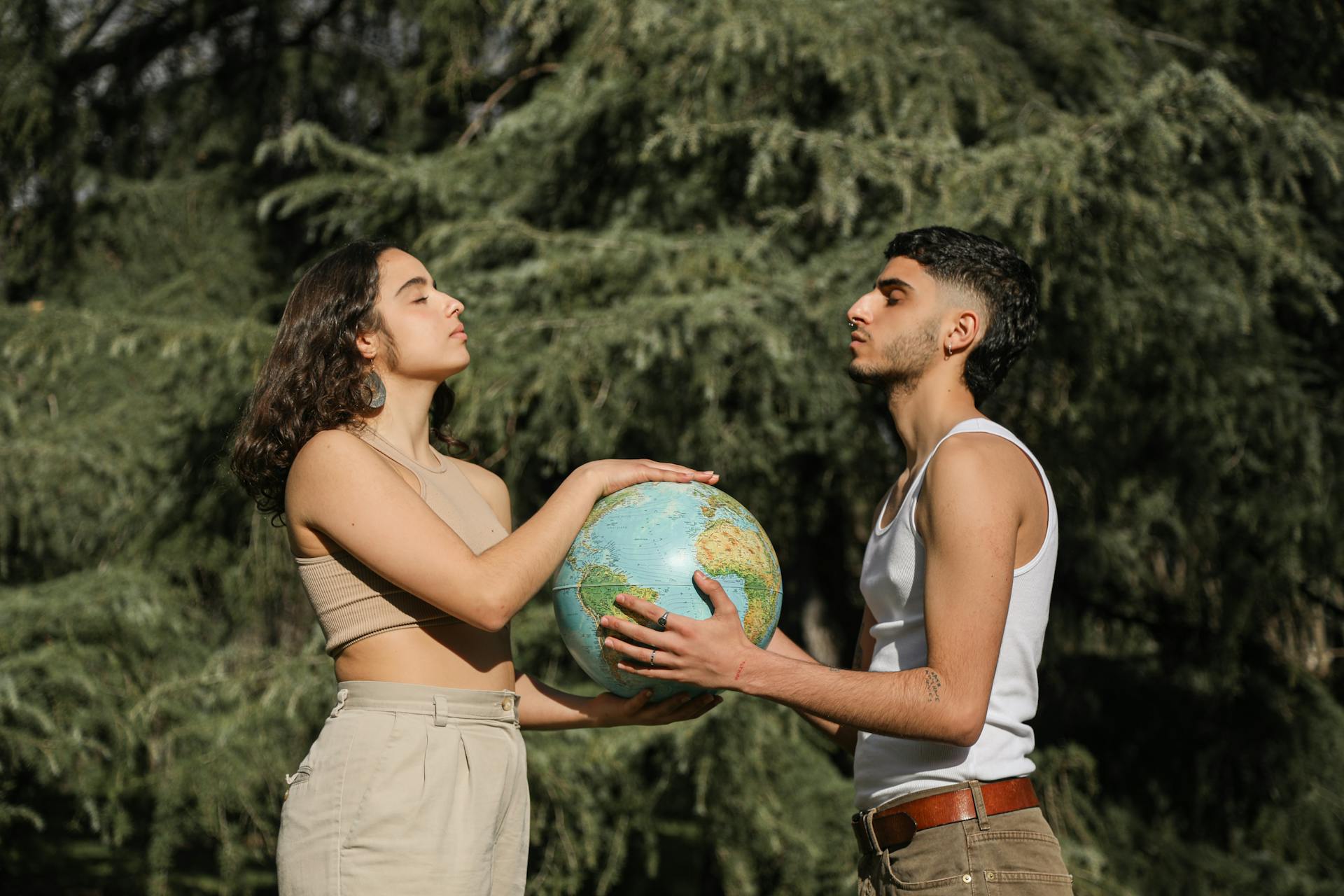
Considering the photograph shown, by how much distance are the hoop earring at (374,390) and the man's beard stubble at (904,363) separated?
0.98m

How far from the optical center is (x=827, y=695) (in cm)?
215

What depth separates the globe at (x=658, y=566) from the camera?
2.32 meters

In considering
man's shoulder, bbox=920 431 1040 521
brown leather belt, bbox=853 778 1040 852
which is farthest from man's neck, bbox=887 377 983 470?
Answer: brown leather belt, bbox=853 778 1040 852

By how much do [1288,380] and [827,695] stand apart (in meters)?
4.11

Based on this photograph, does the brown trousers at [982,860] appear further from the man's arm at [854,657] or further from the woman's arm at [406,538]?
the woman's arm at [406,538]

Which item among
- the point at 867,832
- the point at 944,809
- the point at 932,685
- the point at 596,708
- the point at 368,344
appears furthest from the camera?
the point at 596,708

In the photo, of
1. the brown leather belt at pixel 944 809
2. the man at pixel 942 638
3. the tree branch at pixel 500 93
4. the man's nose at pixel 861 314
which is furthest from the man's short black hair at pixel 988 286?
the tree branch at pixel 500 93

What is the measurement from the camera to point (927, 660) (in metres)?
2.24

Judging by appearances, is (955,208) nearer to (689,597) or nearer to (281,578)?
(689,597)

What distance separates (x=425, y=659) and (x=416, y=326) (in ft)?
2.28

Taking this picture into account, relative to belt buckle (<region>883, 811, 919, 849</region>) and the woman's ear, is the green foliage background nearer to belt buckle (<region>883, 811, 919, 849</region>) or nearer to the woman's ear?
the woman's ear

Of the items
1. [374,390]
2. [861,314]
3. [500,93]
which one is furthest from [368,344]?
[500,93]

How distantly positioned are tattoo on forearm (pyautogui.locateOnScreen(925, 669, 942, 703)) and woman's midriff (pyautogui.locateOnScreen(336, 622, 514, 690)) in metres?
0.84

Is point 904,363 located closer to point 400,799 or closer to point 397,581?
point 397,581
